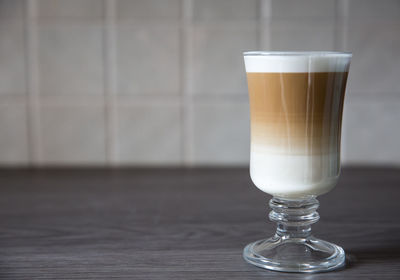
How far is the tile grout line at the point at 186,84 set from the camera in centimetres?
134

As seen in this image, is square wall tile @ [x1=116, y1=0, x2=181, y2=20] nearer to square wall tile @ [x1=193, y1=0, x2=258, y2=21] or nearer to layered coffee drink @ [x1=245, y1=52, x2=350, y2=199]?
square wall tile @ [x1=193, y1=0, x2=258, y2=21]

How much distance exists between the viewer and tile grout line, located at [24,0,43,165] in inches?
52.9

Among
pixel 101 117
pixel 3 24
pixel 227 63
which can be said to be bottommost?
pixel 101 117

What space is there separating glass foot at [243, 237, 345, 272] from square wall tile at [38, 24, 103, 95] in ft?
2.65

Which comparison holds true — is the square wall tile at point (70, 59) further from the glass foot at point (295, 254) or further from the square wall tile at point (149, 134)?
the glass foot at point (295, 254)

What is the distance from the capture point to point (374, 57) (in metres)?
Answer: 1.36

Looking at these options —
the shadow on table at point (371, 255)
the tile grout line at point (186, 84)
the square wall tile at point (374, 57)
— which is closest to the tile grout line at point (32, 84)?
the tile grout line at point (186, 84)

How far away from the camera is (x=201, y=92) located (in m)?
1.36

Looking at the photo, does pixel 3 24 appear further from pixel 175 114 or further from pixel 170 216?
pixel 170 216

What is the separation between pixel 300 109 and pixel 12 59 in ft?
3.18

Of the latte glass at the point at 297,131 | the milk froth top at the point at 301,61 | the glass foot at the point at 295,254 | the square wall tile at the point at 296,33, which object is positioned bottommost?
the glass foot at the point at 295,254

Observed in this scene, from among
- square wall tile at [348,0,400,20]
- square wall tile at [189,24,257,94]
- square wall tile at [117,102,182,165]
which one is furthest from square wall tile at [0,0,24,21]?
square wall tile at [348,0,400,20]

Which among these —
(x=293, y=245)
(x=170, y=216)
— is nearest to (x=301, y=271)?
(x=293, y=245)

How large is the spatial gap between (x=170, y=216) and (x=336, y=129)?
0.36m
